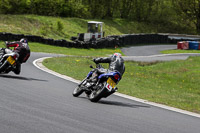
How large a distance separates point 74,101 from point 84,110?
53.7 inches

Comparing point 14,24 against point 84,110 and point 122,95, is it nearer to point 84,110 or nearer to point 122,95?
point 122,95

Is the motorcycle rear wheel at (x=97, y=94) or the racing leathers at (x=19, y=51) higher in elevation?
the racing leathers at (x=19, y=51)

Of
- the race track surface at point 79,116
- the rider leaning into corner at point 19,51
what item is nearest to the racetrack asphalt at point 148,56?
the rider leaning into corner at point 19,51

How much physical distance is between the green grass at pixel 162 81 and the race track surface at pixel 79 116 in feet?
6.20

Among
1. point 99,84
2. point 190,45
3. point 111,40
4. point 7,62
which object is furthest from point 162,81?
point 190,45

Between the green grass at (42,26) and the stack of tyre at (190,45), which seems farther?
the stack of tyre at (190,45)

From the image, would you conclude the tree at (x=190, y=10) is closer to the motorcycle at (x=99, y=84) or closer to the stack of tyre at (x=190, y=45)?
the stack of tyre at (x=190, y=45)

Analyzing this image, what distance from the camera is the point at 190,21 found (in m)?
68.9

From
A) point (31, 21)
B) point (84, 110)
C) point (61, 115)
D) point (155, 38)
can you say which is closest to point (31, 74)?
point (84, 110)

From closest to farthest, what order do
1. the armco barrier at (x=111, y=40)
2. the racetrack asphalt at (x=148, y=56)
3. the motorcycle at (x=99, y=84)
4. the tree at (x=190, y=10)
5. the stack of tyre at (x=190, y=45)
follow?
the motorcycle at (x=99, y=84) < the armco barrier at (x=111, y=40) < the racetrack asphalt at (x=148, y=56) < the stack of tyre at (x=190, y=45) < the tree at (x=190, y=10)

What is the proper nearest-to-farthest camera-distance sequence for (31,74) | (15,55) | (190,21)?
(15,55) < (31,74) < (190,21)

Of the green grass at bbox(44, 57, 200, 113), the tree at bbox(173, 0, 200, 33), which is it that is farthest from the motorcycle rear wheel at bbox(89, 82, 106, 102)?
the tree at bbox(173, 0, 200, 33)

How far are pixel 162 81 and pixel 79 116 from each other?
37.6ft

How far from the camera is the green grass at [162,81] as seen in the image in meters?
12.2
